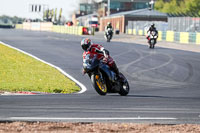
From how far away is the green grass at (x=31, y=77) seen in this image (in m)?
17.5

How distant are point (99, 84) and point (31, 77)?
7.90m

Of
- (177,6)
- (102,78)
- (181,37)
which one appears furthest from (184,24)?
(177,6)

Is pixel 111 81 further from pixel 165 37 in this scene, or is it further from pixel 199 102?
pixel 165 37

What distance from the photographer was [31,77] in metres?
21.2

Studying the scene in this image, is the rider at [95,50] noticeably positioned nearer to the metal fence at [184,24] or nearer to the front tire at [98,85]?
the front tire at [98,85]

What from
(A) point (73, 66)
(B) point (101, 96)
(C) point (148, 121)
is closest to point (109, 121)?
(C) point (148, 121)

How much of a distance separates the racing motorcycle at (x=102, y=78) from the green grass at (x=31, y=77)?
10.6 ft

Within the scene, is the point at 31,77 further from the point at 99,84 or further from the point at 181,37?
the point at 181,37

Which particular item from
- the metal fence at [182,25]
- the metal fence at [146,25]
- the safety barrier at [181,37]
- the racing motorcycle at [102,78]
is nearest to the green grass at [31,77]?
the racing motorcycle at [102,78]

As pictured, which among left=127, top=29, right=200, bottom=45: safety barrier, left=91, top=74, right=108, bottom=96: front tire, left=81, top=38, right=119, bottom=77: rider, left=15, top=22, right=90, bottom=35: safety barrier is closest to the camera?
left=81, top=38, right=119, bottom=77: rider

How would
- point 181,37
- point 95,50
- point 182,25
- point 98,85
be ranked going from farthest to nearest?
point 182,25, point 181,37, point 98,85, point 95,50

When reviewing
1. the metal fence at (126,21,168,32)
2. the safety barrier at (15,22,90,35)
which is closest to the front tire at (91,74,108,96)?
the metal fence at (126,21,168,32)

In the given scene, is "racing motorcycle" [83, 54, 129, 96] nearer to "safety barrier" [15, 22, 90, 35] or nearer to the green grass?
the green grass

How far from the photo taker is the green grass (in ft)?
57.6
